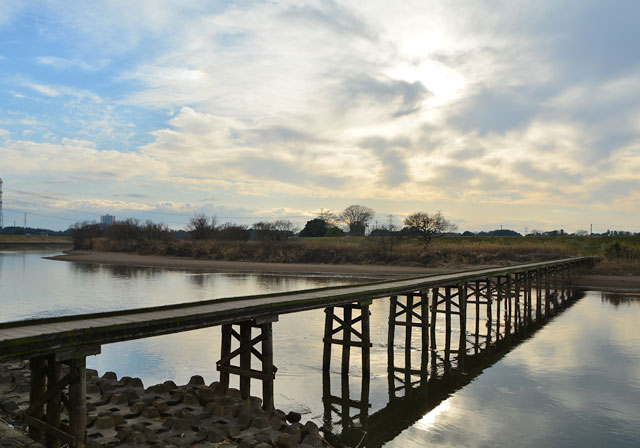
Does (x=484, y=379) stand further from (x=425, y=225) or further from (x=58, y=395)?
(x=425, y=225)

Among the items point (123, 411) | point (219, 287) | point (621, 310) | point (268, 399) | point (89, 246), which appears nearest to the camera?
point (123, 411)

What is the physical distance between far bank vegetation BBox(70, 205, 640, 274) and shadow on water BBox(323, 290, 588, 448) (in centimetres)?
4116

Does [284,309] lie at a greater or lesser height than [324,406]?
greater

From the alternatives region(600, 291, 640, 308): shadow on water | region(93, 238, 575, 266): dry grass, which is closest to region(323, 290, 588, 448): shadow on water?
region(600, 291, 640, 308): shadow on water

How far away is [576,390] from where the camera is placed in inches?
553

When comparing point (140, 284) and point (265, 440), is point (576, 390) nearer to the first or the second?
point (265, 440)

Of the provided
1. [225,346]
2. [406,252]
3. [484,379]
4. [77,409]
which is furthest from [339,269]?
[77,409]

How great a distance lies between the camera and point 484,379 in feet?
50.5

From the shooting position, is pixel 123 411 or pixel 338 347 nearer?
pixel 123 411

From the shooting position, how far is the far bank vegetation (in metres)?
57.9

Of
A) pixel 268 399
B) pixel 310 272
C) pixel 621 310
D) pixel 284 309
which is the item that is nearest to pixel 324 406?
pixel 268 399

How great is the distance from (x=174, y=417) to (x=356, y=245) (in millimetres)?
59571

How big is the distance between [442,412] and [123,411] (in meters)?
7.54

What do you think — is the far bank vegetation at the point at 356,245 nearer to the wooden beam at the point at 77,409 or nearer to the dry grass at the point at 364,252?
the dry grass at the point at 364,252
